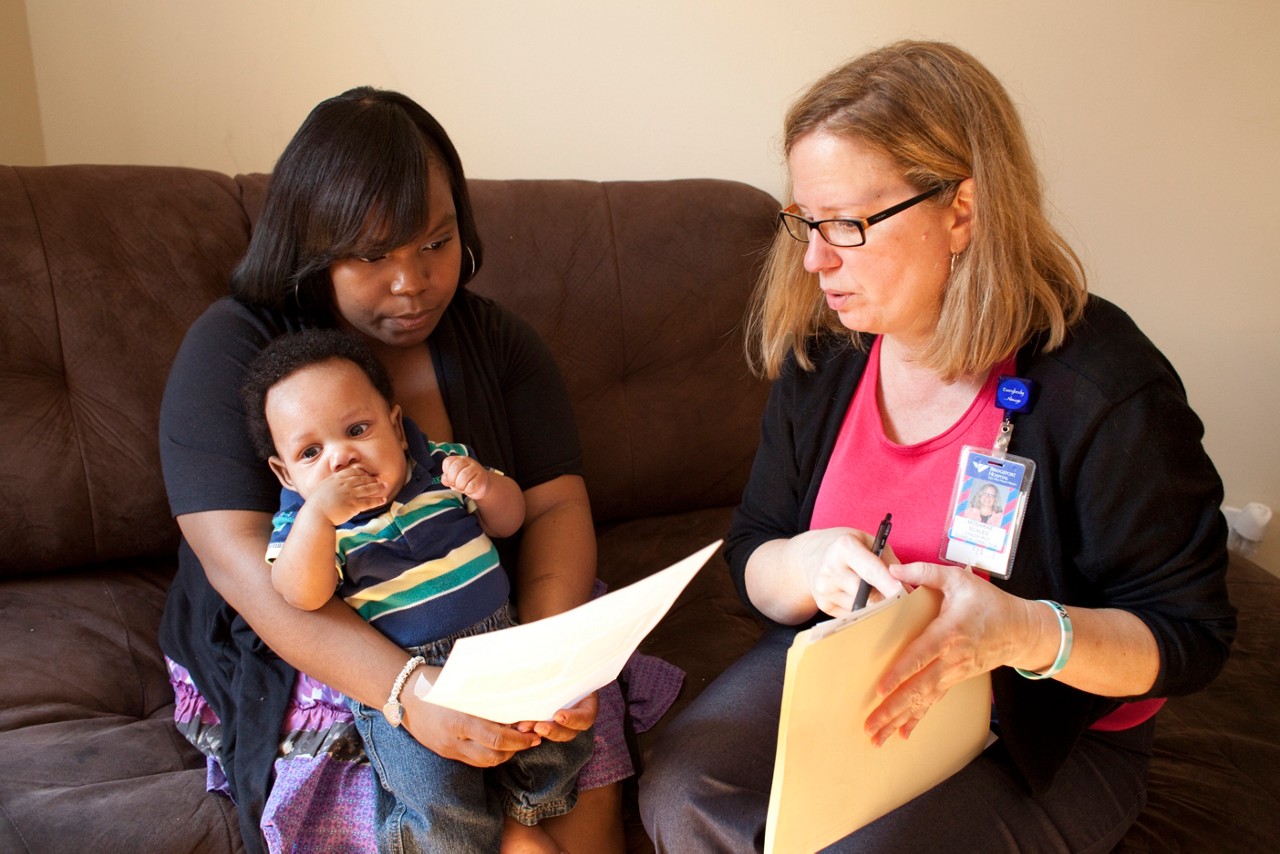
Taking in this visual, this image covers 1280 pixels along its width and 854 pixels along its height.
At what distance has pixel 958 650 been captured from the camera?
42.9 inches

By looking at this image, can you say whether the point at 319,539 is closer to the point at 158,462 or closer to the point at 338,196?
the point at 338,196

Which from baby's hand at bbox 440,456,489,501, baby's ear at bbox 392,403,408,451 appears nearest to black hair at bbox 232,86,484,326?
baby's ear at bbox 392,403,408,451

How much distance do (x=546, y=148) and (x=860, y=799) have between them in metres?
1.68

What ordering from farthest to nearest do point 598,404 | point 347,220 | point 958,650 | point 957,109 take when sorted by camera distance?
point 598,404 < point 347,220 < point 957,109 < point 958,650

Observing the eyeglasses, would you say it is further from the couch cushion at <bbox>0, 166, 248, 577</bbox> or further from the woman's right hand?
the couch cushion at <bbox>0, 166, 248, 577</bbox>

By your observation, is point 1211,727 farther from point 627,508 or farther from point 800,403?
point 627,508

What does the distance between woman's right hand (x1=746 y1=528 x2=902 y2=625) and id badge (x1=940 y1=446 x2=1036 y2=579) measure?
106 millimetres

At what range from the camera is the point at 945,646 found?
42.7 inches

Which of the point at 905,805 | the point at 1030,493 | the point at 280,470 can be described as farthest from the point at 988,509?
the point at 280,470

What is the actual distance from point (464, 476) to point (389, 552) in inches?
5.6

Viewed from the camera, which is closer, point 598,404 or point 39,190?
point 39,190

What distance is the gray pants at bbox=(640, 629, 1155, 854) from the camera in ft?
4.04

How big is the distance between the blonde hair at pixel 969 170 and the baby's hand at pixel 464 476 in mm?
618

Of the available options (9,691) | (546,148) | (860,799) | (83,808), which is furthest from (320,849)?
(546,148)
